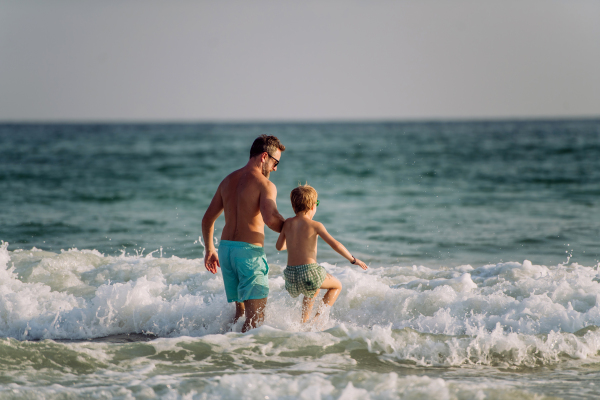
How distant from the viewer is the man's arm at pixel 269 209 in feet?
13.8

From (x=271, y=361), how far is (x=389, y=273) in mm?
2926

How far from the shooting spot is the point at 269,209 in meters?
4.23

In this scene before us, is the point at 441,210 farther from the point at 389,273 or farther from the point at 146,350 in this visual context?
the point at 146,350

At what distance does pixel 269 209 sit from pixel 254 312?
90cm

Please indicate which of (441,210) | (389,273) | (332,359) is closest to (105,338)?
(332,359)

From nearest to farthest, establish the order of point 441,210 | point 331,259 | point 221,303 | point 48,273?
point 221,303 → point 48,273 → point 331,259 → point 441,210

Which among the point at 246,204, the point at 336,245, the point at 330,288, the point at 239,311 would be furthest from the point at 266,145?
the point at 239,311

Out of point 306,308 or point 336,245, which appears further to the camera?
point 306,308

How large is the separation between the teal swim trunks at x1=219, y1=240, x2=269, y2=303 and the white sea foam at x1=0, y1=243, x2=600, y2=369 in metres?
0.34

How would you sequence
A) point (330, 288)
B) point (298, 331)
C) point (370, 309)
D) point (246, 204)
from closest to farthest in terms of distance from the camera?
point (246, 204)
point (298, 331)
point (330, 288)
point (370, 309)

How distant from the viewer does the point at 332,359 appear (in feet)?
13.4

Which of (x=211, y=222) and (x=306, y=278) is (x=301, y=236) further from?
(x=211, y=222)

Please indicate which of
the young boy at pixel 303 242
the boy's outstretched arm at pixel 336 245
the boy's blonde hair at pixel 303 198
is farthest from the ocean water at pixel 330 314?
the boy's blonde hair at pixel 303 198

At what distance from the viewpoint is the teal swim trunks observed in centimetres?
432
